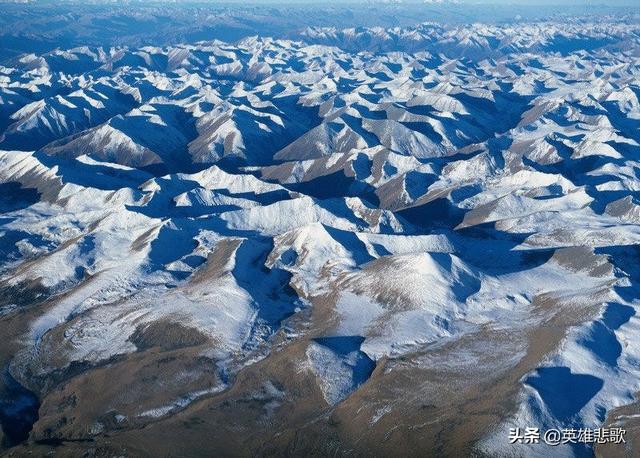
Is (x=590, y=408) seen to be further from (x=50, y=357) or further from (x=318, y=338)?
(x=50, y=357)

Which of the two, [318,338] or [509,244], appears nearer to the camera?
[318,338]

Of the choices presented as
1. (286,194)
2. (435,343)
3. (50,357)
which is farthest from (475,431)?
(286,194)

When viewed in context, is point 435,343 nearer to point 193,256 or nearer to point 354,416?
point 354,416

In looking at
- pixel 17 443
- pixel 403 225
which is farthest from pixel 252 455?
pixel 403 225

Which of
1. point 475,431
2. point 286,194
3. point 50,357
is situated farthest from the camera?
point 286,194

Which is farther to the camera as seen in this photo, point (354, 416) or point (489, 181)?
point (489, 181)

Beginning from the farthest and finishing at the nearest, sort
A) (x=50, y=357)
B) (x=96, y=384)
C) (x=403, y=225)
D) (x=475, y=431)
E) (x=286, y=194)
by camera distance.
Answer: (x=286, y=194)
(x=403, y=225)
(x=50, y=357)
(x=96, y=384)
(x=475, y=431)
